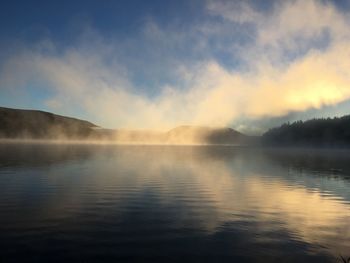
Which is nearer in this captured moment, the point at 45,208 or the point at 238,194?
the point at 45,208

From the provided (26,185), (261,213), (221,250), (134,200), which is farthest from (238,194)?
(26,185)

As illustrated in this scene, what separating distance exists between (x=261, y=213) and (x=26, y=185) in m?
33.0

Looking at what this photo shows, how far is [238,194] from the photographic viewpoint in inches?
1855

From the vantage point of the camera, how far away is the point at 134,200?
131 feet

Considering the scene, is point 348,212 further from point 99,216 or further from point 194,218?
point 99,216

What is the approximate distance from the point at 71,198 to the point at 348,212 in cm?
3135

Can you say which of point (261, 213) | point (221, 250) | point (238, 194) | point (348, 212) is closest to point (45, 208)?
point (221, 250)

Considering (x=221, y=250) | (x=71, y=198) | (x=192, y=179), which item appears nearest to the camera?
(x=221, y=250)

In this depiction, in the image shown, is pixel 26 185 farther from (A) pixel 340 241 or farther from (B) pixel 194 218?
(A) pixel 340 241

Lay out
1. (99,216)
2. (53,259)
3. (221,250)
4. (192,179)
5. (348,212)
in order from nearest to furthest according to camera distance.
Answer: (53,259) < (221,250) < (99,216) < (348,212) < (192,179)

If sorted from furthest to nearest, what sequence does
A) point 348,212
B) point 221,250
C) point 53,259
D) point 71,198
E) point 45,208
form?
point 71,198 → point 348,212 → point 45,208 → point 221,250 → point 53,259

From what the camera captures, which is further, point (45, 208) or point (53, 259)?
point (45, 208)

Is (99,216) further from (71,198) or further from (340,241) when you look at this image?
(340,241)


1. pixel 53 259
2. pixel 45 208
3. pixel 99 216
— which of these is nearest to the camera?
pixel 53 259
